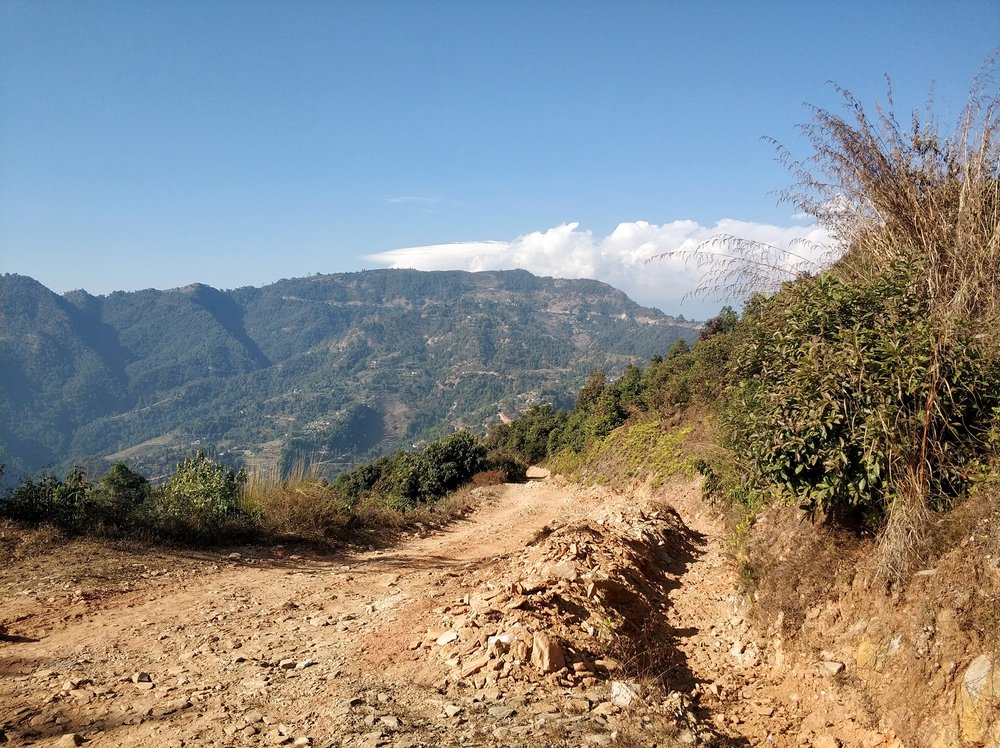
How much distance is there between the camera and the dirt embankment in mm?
3537

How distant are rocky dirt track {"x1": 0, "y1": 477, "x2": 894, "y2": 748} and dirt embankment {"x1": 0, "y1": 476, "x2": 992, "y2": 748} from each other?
2 centimetres

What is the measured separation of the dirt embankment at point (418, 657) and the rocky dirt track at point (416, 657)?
0.06 feet

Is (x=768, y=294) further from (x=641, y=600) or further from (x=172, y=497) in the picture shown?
(x=172, y=497)

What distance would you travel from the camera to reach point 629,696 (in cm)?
376

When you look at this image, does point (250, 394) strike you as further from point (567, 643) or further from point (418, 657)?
point (567, 643)

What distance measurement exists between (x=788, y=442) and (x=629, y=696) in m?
2.21

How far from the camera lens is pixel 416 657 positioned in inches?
177

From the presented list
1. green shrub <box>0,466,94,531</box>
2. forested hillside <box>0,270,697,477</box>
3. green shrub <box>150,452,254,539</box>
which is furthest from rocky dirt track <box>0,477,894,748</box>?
forested hillside <box>0,270,697,477</box>

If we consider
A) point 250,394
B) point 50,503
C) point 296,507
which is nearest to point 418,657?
point 296,507

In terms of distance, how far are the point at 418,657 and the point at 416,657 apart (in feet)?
0.06

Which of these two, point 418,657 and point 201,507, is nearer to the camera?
point 418,657

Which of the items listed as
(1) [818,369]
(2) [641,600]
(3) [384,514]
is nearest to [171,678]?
(2) [641,600]

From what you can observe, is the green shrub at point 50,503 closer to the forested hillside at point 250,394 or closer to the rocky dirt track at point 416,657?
the rocky dirt track at point 416,657

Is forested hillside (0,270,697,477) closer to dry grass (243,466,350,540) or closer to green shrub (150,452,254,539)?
green shrub (150,452,254,539)
